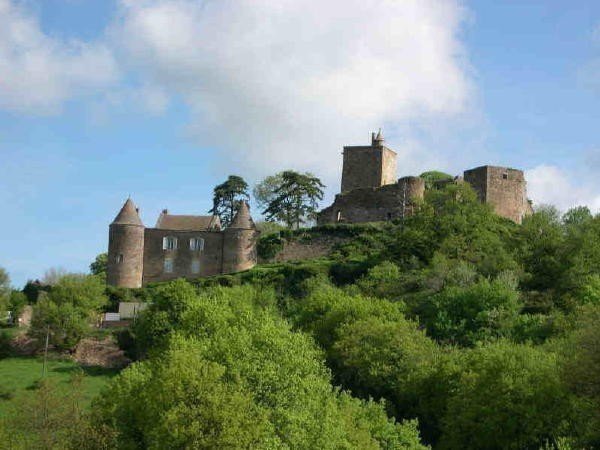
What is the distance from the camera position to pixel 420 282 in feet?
169

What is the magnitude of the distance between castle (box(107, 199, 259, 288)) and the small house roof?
1659mm

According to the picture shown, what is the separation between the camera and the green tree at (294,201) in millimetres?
76188

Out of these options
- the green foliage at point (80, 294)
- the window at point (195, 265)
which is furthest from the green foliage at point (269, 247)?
the green foliage at point (80, 294)

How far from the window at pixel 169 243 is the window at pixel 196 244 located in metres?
1.31

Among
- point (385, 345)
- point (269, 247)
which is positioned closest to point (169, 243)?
point (269, 247)

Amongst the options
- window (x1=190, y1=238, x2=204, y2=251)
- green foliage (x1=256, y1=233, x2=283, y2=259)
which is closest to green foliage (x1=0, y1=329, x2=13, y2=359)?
window (x1=190, y1=238, x2=204, y2=251)

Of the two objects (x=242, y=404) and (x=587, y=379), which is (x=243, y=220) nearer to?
(x=242, y=404)

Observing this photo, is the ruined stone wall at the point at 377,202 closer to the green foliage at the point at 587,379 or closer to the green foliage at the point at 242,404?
the green foliage at the point at 242,404

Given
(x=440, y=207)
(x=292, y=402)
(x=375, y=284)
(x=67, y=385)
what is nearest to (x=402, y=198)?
(x=440, y=207)

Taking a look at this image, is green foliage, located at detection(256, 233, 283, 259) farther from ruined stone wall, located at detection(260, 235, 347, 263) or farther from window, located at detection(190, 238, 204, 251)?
window, located at detection(190, 238, 204, 251)

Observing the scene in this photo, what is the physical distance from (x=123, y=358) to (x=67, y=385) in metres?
7.89

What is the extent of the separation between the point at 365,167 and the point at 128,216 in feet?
61.8

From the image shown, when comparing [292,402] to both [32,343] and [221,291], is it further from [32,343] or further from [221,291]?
[32,343]

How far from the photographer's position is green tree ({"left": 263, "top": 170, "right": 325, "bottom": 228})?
76188 mm
